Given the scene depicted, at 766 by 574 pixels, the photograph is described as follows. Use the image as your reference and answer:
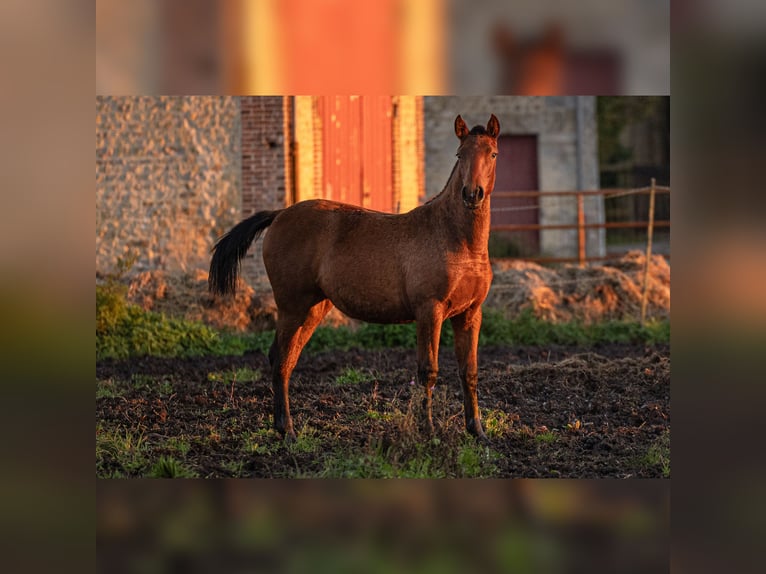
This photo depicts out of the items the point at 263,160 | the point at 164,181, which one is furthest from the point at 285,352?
the point at 164,181

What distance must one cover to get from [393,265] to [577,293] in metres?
6.77

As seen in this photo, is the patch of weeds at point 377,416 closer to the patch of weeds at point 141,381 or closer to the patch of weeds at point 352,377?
the patch of weeds at point 352,377

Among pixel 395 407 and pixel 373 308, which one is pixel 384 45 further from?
pixel 395 407

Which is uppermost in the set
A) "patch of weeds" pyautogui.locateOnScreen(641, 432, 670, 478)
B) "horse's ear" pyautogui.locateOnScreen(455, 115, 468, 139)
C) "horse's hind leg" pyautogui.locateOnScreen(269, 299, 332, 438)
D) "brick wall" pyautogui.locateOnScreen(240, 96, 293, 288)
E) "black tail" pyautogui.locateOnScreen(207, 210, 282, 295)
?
"brick wall" pyautogui.locateOnScreen(240, 96, 293, 288)

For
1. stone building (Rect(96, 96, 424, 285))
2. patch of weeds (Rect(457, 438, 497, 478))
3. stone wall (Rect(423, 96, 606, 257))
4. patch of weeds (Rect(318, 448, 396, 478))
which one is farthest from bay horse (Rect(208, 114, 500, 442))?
stone wall (Rect(423, 96, 606, 257))

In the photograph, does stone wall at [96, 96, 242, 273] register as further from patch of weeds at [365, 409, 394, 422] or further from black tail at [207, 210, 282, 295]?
patch of weeds at [365, 409, 394, 422]

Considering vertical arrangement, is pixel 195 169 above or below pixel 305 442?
above

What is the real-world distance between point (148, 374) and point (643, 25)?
7331mm

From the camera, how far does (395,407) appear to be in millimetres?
8094

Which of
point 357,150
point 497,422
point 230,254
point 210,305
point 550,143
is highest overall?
point 550,143

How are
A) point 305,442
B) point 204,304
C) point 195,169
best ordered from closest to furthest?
point 305,442 → point 204,304 → point 195,169

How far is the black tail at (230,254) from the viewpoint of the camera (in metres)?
8.03

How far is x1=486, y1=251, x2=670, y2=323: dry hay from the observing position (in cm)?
1319
